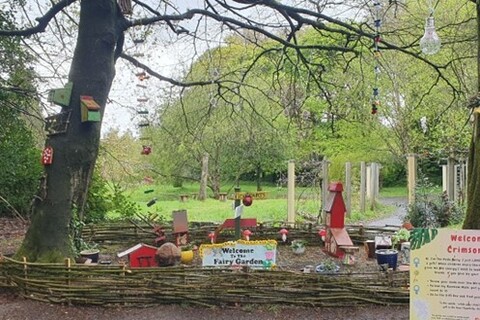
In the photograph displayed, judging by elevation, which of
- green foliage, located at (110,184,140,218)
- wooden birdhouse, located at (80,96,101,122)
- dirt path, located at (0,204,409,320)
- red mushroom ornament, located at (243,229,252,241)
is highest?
wooden birdhouse, located at (80,96,101,122)

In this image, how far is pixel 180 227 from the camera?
19.9ft

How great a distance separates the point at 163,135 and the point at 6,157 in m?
4.86

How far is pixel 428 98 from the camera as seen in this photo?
479 inches

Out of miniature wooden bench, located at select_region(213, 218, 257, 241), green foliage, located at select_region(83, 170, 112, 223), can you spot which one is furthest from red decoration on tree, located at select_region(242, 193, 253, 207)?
green foliage, located at select_region(83, 170, 112, 223)

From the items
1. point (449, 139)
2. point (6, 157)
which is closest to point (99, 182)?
point (6, 157)

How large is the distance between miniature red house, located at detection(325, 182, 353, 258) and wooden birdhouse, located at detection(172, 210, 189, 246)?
1.87m

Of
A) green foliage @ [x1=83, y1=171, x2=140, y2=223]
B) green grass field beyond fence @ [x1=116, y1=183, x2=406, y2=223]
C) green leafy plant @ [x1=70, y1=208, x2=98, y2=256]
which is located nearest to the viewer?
green leafy plant @ [x1=70, y1=208, x2=98, y2=256]

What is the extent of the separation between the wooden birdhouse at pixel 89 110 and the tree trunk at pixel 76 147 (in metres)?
0.11

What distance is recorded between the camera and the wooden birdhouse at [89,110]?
4.61 m

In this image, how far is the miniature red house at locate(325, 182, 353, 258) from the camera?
5.97 m

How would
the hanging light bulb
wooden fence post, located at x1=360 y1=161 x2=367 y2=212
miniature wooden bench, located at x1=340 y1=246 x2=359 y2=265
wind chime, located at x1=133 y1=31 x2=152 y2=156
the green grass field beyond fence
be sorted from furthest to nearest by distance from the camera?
wooden fence post, located at x1=360 y1=161 x2=367 y2=212 → the green grass field beyond fence → wind chime, located at x1=133 y1=31 x2=152 y2=156 → miniature wooden bench, located at x1=340 y1=246 x2=359 y2=265 → the hanging light bulb

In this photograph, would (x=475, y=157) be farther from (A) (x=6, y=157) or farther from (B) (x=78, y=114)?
(A) (x=6, y=157)

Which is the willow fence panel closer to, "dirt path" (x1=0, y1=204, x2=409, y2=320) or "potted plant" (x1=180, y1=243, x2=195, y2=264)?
"potted plant" (x1=180, y1=243, x2=195, y2=264)

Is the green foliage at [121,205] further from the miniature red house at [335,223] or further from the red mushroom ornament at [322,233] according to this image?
the miniature red house at [335,223]
